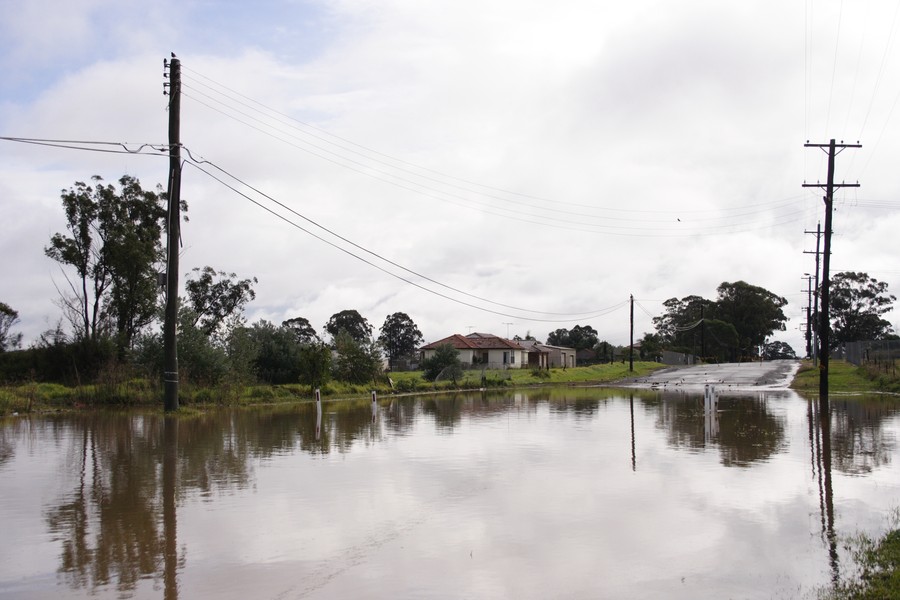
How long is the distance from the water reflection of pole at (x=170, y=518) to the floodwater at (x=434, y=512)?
0.13 ft

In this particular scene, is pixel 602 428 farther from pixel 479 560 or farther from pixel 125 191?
pixel 125 191

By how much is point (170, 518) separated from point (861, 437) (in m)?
18.4

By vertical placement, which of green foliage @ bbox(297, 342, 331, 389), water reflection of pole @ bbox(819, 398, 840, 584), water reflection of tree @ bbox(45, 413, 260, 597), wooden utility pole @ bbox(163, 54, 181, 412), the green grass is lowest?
water reflection of pole @ bbox(819, 398, 840, 584)

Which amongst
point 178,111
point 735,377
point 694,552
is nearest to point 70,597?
point 694,552

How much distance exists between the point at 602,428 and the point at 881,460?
9375 millimetres

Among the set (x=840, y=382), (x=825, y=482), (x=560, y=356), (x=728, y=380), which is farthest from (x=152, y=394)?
(x=560, y=356)

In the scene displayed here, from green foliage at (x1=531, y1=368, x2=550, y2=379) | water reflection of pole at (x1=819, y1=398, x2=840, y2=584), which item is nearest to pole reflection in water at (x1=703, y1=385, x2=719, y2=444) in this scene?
water reflection of pole at (x1=819, y1=398, x2=840, y2=584)

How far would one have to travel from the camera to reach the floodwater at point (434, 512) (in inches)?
343

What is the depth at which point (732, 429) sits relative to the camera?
25.0 meters

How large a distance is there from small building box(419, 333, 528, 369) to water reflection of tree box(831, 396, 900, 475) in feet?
211

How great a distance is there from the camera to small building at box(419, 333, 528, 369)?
324 feet

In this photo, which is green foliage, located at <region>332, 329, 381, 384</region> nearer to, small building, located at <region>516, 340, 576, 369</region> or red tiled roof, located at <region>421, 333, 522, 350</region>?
red tiled roof, located at <region>421, 333, 522, 350</region>

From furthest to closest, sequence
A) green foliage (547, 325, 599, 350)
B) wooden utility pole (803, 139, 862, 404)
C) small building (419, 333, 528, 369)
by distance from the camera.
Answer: green foliage (547, 325, 599, 350) < small building (419, 333, 528, 369) < wooden utility pole (803, 139, 862, 404)

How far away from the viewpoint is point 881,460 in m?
17.6
